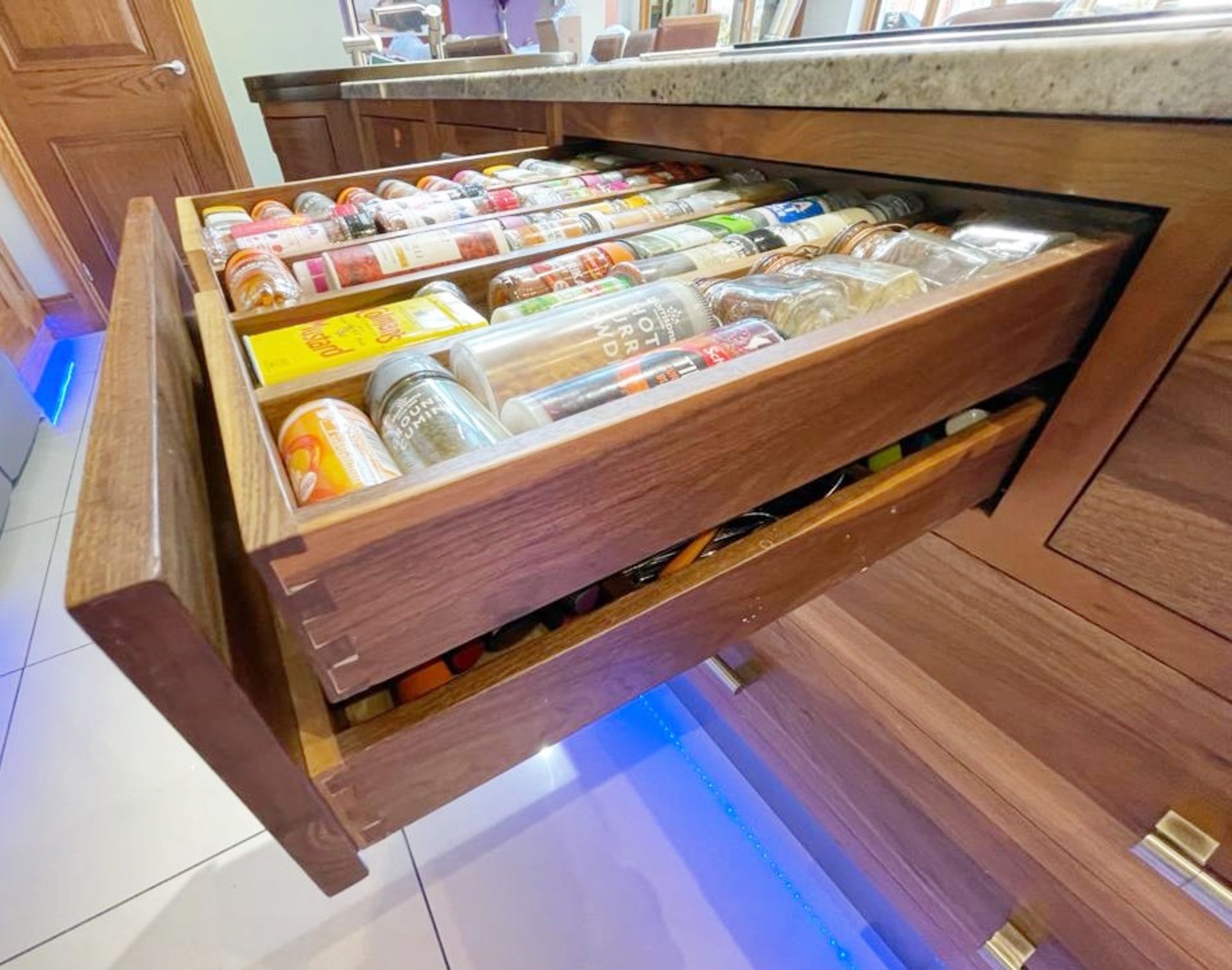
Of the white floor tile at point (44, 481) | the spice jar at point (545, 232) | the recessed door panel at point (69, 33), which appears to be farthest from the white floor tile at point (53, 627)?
the recessed door panel at point (69, 33)

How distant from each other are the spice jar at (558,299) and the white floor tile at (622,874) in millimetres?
780

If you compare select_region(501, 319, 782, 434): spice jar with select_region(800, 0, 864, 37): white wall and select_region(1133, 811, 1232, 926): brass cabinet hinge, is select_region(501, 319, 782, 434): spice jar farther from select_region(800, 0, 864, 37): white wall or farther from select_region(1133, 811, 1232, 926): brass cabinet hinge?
select_region(800, 0, 864, 37): white wall

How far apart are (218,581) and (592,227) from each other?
0.44 metres

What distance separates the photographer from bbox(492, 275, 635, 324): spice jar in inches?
15.8

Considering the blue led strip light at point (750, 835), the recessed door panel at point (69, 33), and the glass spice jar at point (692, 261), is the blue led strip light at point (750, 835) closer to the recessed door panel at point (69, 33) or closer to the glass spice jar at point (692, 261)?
the glass spice jar at point (692, 261)

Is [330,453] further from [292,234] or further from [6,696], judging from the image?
[6,696]

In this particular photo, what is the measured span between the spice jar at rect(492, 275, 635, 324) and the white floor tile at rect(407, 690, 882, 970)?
780mm

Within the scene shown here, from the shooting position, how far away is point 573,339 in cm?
36

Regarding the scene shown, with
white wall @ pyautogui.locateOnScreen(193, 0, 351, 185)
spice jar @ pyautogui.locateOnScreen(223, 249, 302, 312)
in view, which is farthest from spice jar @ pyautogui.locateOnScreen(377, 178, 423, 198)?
white wall @ pyautogui.locateOnScreen(193, 0, 351, 185)

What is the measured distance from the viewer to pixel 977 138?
41cm

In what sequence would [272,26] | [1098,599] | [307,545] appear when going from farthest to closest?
[272,26] → [1098,599] → [307,545]

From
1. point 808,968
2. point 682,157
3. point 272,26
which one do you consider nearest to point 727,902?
point 808,968

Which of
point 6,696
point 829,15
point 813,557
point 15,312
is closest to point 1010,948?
point 813,557

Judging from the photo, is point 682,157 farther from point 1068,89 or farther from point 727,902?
point 727,902
